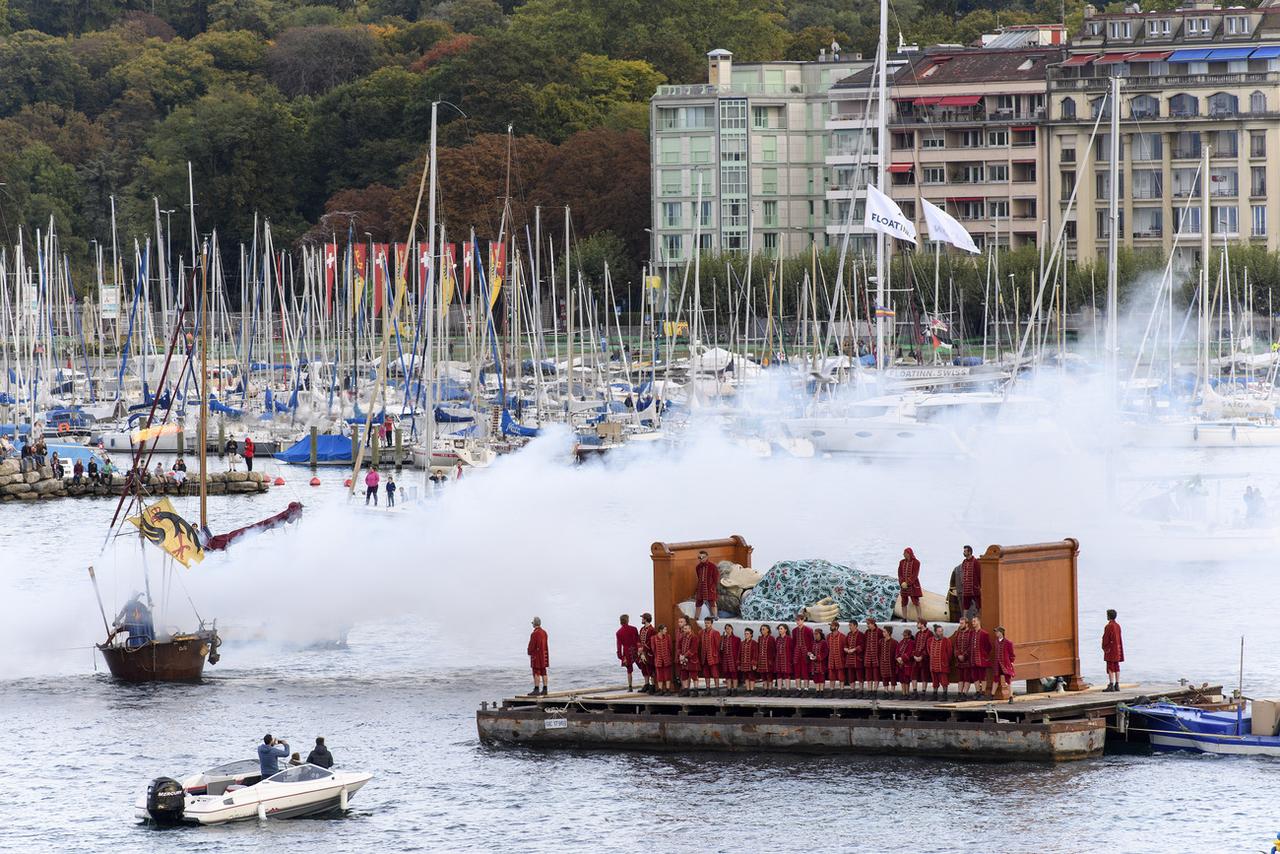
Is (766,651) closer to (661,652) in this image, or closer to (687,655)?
(687,655)

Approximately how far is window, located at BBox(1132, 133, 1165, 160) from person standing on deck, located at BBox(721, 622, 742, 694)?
127 m

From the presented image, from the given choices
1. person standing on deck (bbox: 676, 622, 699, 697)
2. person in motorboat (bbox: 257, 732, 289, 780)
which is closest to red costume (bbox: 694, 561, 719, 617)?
person standing on deck (bbox: 676, 622, 699, 697)

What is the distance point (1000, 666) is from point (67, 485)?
75152 mm

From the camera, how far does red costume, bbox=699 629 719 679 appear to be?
48.1 meters

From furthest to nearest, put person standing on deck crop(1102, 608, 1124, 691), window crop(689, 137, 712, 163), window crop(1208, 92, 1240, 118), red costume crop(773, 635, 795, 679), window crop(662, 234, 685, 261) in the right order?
window crop(689, 137, 712, 163) < window crop(662, 234, 685, 261) < window crop(1208, 92, 1240, 118) < red costume crop(773, 635, 795, 679) < person standing on deck crop(1102, 608, 1124, 691)

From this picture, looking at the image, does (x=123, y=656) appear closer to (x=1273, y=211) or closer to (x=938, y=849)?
(x=938, y=849)

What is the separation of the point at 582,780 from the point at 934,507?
47.6 metres

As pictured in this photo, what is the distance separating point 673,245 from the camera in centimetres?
19350

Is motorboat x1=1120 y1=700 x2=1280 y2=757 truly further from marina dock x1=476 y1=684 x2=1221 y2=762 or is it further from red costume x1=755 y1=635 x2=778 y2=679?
red costume x1=755 y1=635 x2=778 y2=679

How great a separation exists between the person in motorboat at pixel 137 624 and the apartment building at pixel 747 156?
13655 centimetres

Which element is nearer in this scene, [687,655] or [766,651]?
[766,651]

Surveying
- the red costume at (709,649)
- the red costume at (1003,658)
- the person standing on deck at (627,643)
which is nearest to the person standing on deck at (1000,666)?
the red costume at (1003,658)

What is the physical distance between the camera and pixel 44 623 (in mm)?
63875

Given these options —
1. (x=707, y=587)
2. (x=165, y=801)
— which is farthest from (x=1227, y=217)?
(x=165, y=801)
